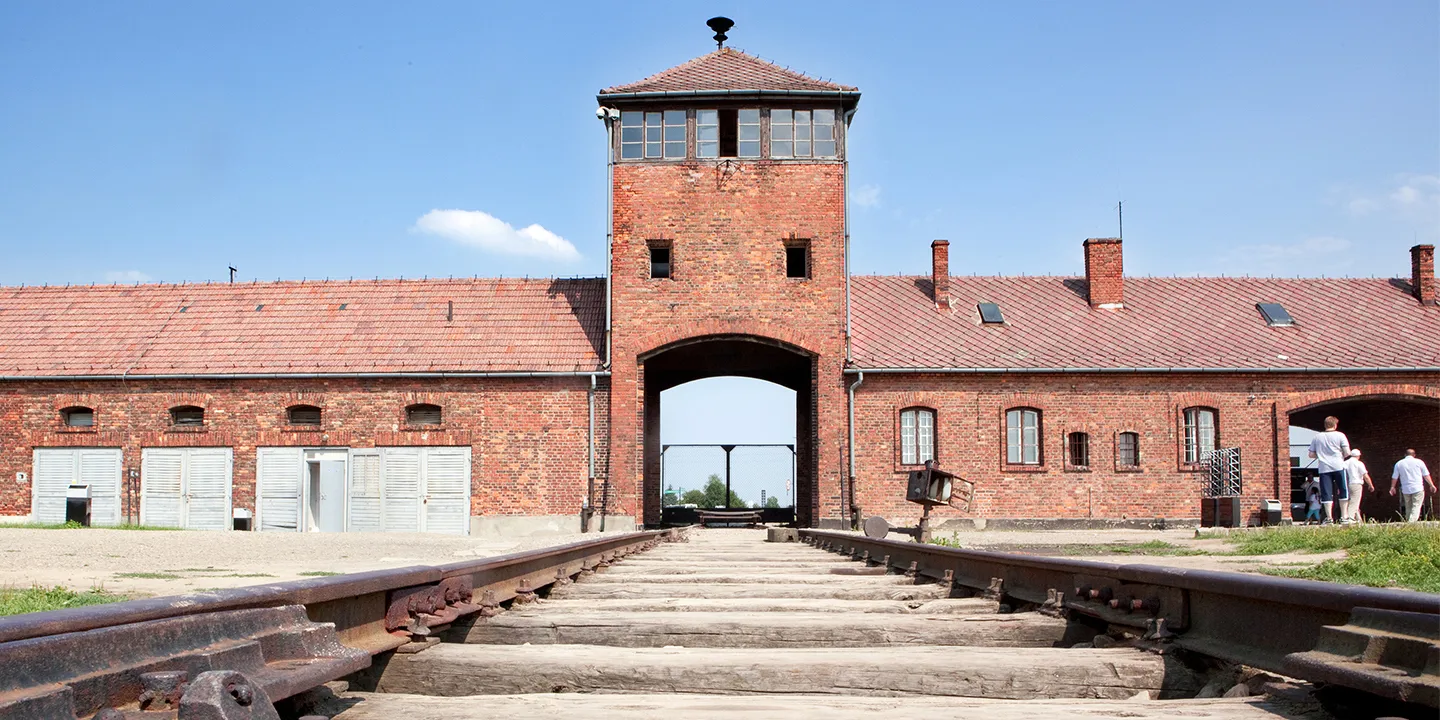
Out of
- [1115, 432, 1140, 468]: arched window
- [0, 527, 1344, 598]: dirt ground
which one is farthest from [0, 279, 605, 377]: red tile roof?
[1115, 432, 1140, 468]: arched window

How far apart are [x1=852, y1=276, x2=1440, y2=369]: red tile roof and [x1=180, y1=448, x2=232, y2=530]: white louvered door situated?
13583 mm

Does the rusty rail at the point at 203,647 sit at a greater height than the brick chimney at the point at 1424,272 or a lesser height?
lesser

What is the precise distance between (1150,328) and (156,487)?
72.8ft

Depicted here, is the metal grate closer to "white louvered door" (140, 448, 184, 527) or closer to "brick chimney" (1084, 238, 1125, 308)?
"brick chimney" (1084, 238, 1125, 308)

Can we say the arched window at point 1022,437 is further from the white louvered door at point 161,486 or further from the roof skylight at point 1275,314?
the white louvered door at point 161,486

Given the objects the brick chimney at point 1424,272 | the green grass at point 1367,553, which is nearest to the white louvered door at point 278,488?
the green grass at point 1367,553

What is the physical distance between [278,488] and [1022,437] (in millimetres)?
15781

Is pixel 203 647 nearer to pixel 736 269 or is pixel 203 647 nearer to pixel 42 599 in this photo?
pixel 42 599

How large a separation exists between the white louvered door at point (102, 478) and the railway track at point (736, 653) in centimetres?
2287

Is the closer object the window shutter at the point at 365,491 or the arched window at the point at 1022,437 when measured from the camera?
the window shutter at the point at 365,491

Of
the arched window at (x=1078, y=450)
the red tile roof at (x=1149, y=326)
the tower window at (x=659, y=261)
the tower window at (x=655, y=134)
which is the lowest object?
the arched window at (x=1078, y=450)

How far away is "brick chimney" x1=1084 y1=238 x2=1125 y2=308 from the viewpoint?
28281 mm

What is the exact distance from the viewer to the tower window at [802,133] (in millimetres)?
24750

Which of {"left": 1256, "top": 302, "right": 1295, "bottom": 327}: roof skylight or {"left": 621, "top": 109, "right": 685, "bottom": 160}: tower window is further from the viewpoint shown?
{"left": 1256, "top": 302, "right": 1295, "bottom": 327}: roof skylight
